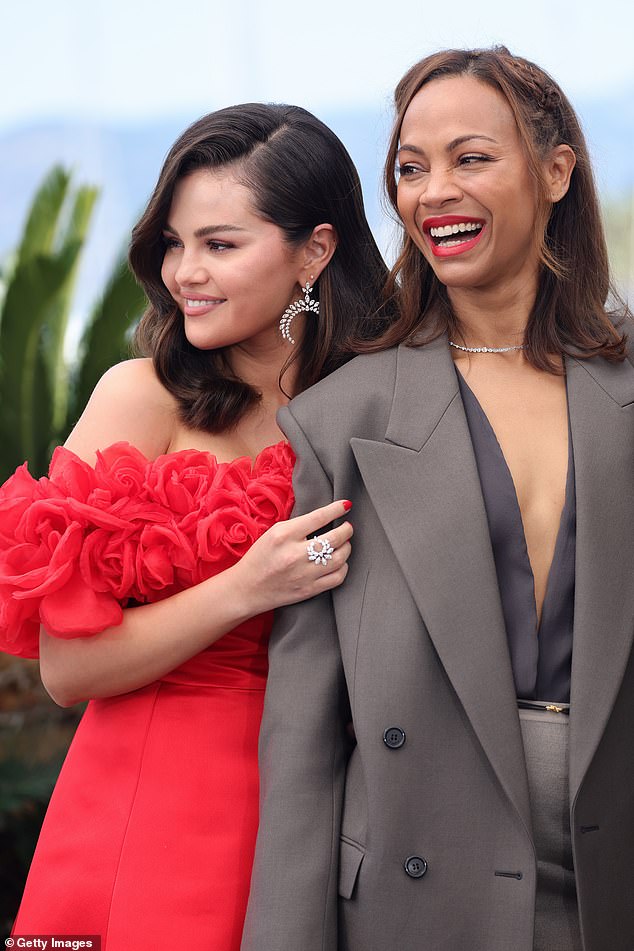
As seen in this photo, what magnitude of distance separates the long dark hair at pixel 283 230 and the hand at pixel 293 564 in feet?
1.22

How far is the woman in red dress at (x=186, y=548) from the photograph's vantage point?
1896mm

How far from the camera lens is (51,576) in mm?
1879

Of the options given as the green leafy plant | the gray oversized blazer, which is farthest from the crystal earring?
the green leafy plant

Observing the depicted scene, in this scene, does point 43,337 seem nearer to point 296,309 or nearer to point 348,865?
point 296,309

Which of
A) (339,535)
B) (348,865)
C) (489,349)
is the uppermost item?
(489,349)

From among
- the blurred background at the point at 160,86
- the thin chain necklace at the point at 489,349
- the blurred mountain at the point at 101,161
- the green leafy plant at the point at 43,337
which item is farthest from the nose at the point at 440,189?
the blurred mountain at the point at 101,161

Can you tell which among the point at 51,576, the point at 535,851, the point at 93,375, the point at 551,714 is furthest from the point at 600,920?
the point at 93,375

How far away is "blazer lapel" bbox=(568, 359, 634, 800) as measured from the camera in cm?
171

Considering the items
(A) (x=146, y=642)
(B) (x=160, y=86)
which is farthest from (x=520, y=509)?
(B) (x=160, y=86)

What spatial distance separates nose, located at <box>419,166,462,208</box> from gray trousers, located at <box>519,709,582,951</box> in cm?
86

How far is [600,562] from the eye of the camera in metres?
1.76

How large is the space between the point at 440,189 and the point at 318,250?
450 millimetres

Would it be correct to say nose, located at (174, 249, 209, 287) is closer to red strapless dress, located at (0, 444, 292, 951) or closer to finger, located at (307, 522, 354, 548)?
red strapless dress, located at (0, 444, 292, 951)

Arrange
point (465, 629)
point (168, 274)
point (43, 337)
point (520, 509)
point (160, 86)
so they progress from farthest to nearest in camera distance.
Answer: point (160, 86) → point (43, 337) → point (168, 274) → point (520, 509) → point (465, 629)
